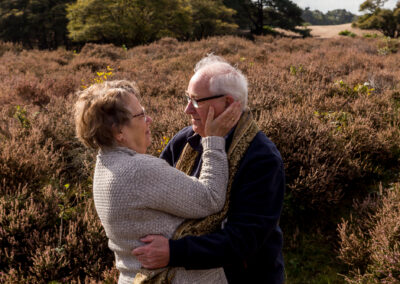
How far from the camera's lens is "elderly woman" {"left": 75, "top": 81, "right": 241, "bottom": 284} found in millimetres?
1446

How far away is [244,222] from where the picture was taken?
1592 millimetres

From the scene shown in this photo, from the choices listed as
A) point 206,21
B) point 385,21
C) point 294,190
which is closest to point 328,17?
point 385,21

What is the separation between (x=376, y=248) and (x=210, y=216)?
6.46ft

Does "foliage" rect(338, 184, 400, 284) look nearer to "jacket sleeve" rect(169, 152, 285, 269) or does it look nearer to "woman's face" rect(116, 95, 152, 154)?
"jacket sleeve" rect(169, 152, 285, 269)

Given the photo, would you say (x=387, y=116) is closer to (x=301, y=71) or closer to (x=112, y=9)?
(x=301, y=71)

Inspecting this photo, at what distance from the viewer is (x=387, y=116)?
513 centimetres

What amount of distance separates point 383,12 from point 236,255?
41.9 m

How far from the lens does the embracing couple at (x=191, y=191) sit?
1.47m

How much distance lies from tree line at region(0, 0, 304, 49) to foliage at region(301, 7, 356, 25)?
291ft

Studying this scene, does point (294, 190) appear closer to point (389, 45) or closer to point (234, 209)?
point (234, 209)

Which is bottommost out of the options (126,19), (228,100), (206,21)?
(228,100)

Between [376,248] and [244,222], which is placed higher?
[244,222]

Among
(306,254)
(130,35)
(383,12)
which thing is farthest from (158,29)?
(383,12)

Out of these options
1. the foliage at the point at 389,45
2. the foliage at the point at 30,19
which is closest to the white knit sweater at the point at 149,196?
the foliage at the point at 389,45
